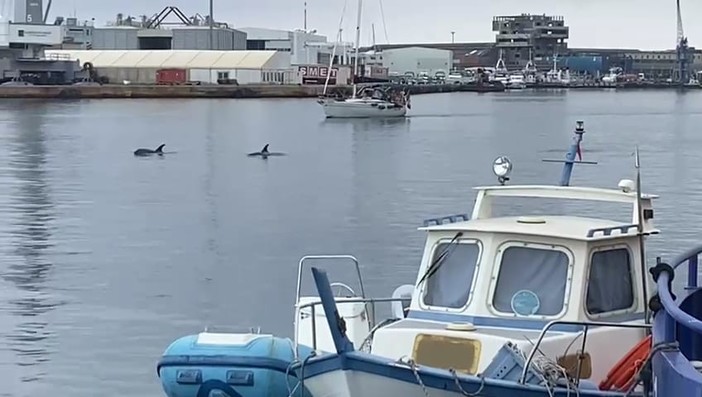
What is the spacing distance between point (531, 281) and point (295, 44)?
542ft

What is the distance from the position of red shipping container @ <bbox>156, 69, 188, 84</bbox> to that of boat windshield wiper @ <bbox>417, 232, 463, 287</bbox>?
439 ft

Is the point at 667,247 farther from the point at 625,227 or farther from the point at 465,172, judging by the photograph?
the point at 465,172

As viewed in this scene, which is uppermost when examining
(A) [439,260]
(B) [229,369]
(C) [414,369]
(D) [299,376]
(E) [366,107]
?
(A) [439,260]

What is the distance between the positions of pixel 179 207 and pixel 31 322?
17328 millimetres

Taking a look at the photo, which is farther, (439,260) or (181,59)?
(181,59)

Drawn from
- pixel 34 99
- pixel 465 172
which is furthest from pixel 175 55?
pixel 465 172

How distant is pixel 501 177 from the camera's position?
13.8 m

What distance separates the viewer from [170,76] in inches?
5699

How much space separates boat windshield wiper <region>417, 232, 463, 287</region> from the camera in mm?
12344

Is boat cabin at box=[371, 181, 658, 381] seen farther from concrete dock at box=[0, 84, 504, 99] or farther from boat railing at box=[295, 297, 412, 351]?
concrete dock at box=[0, 84, 504, 99]

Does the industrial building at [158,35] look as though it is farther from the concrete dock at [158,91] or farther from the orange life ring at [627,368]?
the orange life ring at [627,368]

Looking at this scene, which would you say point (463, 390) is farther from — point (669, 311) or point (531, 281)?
point (669, 311)

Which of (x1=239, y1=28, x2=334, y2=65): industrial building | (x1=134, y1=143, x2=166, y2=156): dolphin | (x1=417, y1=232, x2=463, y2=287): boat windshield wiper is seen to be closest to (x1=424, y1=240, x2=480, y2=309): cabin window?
(x1=417, y1=232, x2=463, y2=287): boat windshield wiper

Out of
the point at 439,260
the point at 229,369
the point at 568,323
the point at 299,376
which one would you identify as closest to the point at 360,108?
the point at 229,369
